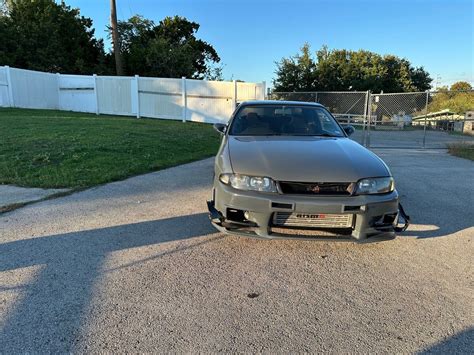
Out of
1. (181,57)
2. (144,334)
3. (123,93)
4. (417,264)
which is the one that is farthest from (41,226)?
(181,57)

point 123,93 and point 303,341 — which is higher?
point 123,93

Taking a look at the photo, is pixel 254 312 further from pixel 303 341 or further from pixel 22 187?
pixel 22 187

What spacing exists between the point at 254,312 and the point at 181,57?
29.4 metres

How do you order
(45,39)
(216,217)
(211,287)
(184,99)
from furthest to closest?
(45,39), (184,99), (216,217), (211,287)

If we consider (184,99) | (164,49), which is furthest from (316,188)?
(164,49)

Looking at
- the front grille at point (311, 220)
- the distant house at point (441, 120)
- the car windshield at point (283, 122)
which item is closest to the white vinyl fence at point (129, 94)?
the distant house at point (441, 120)

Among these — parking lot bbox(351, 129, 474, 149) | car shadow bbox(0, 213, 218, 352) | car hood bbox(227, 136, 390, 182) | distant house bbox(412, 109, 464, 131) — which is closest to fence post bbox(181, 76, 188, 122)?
parking lot bbox(351, 129, 474, 149)

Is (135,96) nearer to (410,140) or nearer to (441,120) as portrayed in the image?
(410,140)

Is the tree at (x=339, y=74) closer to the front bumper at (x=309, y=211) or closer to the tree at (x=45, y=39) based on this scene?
the tree at (x=45, y=39)

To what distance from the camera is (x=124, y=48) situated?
32.8 metres

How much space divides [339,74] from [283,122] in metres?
32.9

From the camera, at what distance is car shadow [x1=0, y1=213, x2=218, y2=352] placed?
230cm

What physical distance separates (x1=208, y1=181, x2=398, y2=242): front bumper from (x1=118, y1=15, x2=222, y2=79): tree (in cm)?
2820

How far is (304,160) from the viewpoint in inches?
142
